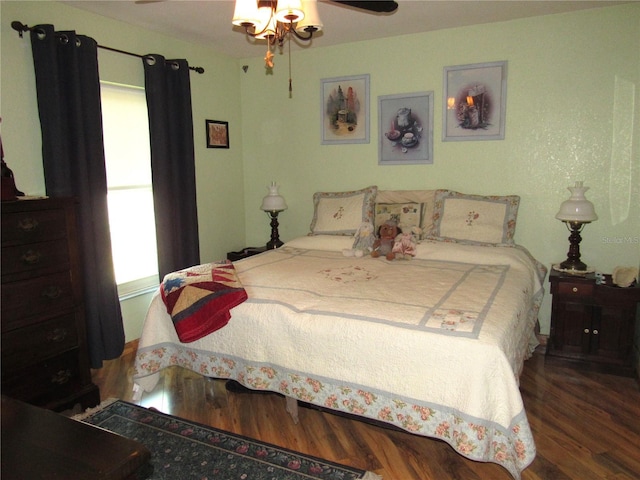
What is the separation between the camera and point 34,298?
226 cm

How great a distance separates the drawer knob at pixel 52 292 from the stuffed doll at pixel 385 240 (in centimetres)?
206

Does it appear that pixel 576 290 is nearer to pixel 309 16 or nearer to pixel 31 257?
pixel 309 16

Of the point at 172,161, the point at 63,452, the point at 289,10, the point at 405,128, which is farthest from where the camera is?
the point at 405,128

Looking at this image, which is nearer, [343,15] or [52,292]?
[52,292]

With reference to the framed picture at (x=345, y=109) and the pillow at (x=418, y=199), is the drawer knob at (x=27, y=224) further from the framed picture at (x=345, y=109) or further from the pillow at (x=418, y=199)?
the framed picture at (x=345, y=109)

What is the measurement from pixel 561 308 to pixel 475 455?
65.7 inches

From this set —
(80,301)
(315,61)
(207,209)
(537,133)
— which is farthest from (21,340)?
(537,133)

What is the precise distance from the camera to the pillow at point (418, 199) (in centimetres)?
359

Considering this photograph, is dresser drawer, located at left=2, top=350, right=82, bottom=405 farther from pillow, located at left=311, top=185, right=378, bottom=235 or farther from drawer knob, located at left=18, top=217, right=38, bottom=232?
pillow, located at left=311, top=185, right=378, bottom=235

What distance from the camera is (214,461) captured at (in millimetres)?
2107

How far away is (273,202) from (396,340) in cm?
243

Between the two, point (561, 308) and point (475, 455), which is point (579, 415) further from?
point (475, 455)

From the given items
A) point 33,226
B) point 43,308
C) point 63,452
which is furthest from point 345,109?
point 63,452

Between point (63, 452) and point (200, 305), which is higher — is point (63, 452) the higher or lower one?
the higher one
